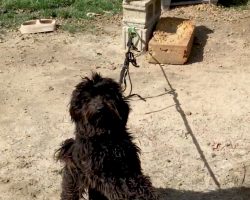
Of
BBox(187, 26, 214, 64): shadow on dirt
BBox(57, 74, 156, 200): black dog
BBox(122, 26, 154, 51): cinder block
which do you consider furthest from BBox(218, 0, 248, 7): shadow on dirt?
BBox(57, 74, 156, 200): black dog

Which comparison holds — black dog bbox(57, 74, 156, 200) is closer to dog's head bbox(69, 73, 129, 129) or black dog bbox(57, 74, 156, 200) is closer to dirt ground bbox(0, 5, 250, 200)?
dog's head bbox(69, 73, 129, 129)

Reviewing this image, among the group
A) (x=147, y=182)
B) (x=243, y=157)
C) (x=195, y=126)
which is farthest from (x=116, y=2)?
(x=147, y=182)

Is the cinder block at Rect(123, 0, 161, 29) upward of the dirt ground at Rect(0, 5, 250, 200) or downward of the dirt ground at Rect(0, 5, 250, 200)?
upward

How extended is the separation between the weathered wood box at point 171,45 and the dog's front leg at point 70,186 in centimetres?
389

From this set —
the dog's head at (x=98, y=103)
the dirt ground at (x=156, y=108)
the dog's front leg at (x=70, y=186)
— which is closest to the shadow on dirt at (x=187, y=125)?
the dirt ground at (x=156, y=108)

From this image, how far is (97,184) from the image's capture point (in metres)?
4.11

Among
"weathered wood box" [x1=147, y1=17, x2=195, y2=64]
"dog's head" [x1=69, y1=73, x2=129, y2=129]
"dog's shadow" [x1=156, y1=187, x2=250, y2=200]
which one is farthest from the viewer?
"weathered wood box" [x1=147, y1=17, x2=195, y2=64]

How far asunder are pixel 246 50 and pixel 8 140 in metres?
4.02

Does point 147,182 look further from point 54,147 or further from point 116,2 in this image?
point 116,2

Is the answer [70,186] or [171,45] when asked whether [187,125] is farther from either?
[70,186]

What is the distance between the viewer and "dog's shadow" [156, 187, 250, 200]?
17.1 ft

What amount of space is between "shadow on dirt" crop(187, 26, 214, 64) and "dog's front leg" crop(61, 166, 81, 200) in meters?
4.08

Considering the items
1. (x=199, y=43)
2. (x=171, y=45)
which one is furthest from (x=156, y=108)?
(x=199, y=43)

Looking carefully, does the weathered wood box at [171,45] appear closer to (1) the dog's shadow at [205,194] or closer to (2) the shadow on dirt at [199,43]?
(2) the shadow on dirt at [199,43]
